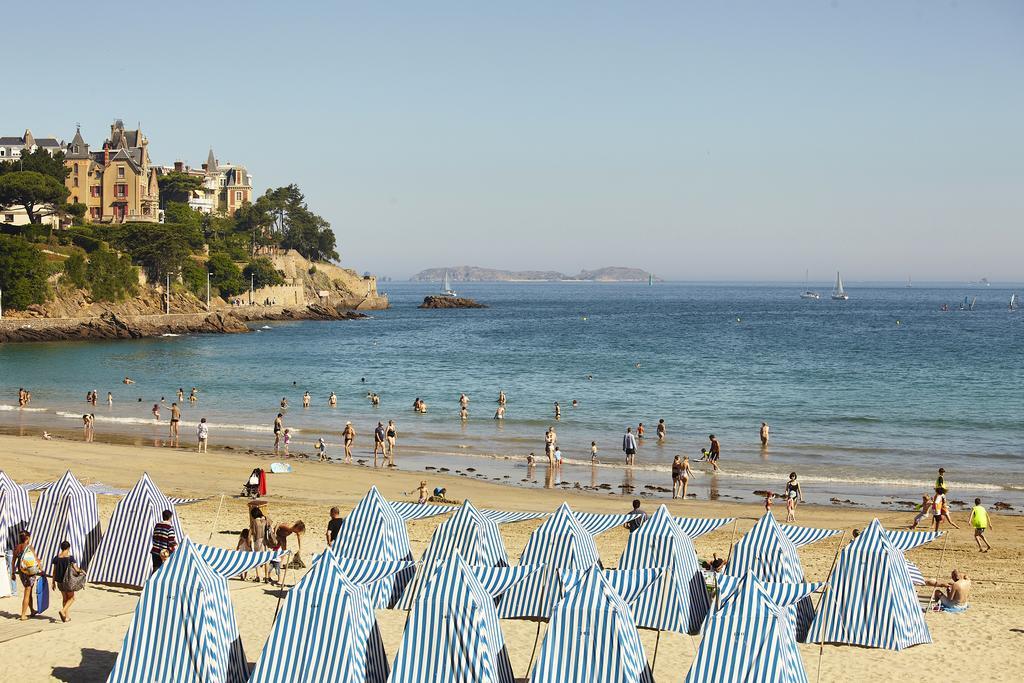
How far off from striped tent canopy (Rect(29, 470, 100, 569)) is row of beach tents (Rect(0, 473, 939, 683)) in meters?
3.35

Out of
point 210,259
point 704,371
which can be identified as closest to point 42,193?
point 210,259

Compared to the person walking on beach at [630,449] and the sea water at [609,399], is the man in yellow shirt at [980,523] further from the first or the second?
the person walking on beach at [630,449]

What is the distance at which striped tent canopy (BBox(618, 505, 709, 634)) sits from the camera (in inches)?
541

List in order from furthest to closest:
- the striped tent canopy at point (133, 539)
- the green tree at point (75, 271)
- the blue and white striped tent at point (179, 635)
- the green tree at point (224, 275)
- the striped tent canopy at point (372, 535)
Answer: the green tree at point (224, 275) → the green tree at point (75, 271) → the striped tent canopy at point (372, 535) → the striped tent canopy at point (133, 539) → the blue and white striped tent at point (179, 635)

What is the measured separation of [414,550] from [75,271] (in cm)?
7746

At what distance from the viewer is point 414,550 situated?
19.1 meters

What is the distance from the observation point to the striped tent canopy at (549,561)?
14211mm

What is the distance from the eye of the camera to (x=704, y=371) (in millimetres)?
65562

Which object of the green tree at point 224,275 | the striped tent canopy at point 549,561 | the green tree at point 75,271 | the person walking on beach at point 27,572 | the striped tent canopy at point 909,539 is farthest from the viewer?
the green tree at point 224,275

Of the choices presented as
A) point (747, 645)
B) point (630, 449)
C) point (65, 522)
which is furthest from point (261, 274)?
point (747, 645)

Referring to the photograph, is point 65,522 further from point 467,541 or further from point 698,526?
point 698,526

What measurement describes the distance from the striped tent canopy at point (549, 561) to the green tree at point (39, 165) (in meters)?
108

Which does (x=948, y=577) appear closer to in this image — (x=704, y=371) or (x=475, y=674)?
(x=475, y=674)

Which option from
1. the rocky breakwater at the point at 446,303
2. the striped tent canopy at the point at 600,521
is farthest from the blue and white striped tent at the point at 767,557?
the rocky breakwater at the point at 446,303
